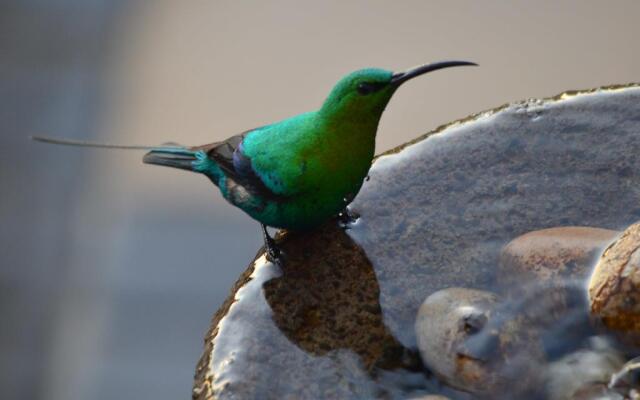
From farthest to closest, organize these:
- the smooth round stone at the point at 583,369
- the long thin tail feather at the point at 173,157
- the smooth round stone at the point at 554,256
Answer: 1. the long thin tail feather at the point at 173,157
2. the smooth round stone at the point at 554,256
3. the smooth round stone at the point at 583,369

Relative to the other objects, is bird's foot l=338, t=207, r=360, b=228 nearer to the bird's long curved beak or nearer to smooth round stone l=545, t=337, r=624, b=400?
the bird's long curved beak

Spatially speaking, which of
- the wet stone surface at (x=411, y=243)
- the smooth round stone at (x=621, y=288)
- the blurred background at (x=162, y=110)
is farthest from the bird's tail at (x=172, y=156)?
the blurred background at (x=162, y=110)

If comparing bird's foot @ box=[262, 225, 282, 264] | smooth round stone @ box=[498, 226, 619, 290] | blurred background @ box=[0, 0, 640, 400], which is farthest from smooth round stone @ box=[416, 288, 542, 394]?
blurred background @ box=[0, 0, 640, 400]

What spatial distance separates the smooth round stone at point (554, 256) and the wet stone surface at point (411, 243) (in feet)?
0.20

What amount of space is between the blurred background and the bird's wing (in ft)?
6.79

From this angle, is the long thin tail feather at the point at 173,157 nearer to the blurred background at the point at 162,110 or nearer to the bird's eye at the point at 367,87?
the bird's eye at the point at 367,87

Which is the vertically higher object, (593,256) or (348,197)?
(348,197)

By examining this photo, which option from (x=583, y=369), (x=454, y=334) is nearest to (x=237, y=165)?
(x=454, y=334)

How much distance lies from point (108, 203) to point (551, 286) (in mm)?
3652

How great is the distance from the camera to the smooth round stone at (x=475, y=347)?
224 centimetres

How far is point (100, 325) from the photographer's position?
16.9 ft

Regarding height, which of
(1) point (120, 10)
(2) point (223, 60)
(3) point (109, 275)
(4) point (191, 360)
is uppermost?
(1) point (120, 10)

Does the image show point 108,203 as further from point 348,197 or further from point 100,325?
point 348,197

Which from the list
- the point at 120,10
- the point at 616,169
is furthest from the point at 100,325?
the point at 616,169
